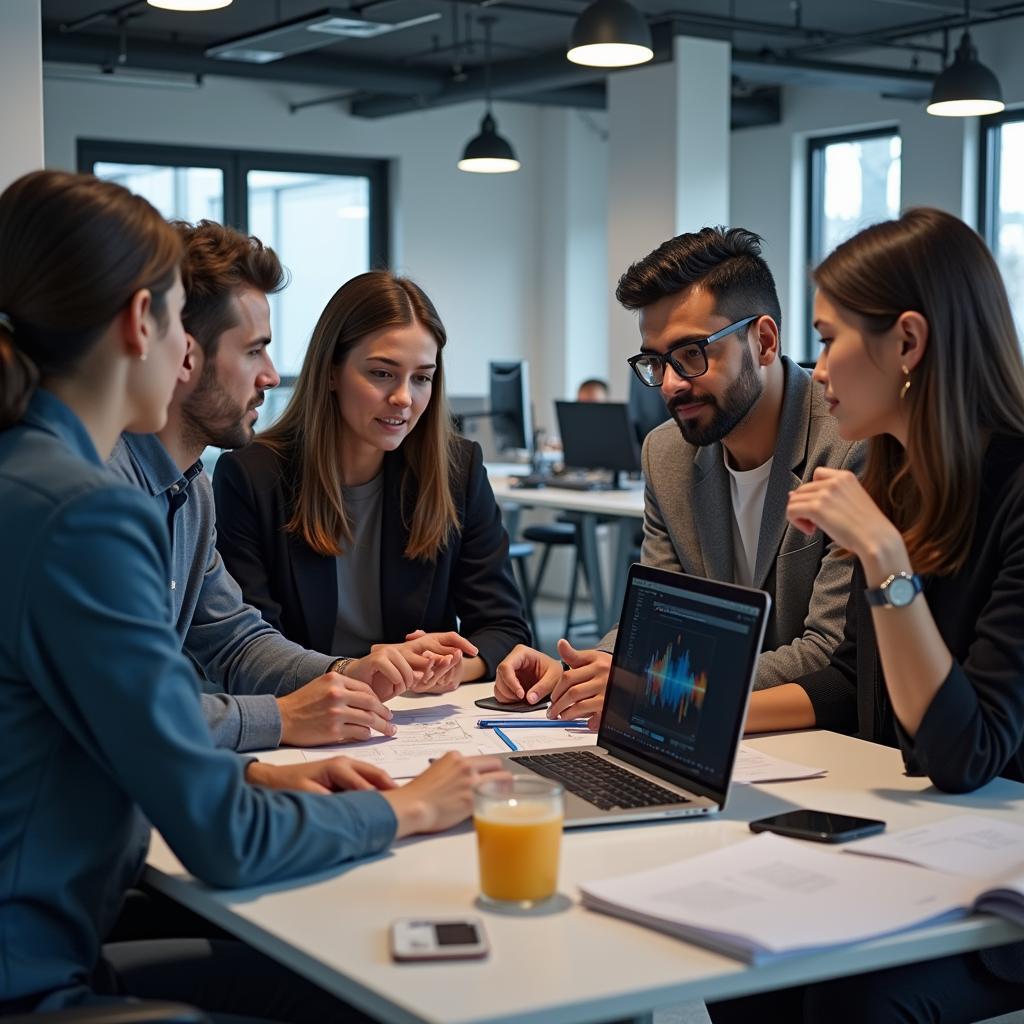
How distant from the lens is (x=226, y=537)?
8.62ft

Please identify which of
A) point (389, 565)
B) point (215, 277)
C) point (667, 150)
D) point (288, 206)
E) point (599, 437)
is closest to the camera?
point (215, 277)

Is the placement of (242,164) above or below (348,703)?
above

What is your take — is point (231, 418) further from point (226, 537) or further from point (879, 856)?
point (879, 856)

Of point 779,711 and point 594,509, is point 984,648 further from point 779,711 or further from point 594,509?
point 594,509

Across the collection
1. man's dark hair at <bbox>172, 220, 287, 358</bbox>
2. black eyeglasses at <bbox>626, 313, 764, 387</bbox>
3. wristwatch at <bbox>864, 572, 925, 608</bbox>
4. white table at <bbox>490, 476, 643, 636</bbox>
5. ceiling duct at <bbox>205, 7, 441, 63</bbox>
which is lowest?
white table at <bbox>490, 476, 643, 636</bbox>

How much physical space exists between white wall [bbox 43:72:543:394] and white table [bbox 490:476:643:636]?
328cm

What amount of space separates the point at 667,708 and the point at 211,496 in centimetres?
87

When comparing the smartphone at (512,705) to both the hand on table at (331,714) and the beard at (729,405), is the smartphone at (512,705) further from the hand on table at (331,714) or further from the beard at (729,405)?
the beard at (729,405)

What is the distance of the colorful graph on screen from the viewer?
1.72 meters

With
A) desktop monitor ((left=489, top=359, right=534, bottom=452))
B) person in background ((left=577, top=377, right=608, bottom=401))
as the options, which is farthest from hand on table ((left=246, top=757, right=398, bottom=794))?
person in background ((left=577, top=377, right=608, bottom=401))

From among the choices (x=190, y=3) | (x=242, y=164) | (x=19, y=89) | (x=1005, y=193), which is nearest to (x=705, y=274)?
(x=19, y=89)

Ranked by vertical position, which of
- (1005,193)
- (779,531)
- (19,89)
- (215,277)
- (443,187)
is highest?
(443,187)

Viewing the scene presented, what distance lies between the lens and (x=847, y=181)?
935 cm

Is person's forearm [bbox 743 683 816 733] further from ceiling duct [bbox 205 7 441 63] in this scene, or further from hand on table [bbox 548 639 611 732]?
ceiling duct [bbox 205 7 441 63]
